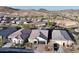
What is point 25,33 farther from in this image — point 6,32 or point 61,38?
point 61,38

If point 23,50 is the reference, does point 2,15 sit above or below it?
above

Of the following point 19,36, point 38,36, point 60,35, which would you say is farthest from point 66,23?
point 19,36

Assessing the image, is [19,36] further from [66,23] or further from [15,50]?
[66,23]

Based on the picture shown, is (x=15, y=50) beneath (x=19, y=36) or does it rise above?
beneath

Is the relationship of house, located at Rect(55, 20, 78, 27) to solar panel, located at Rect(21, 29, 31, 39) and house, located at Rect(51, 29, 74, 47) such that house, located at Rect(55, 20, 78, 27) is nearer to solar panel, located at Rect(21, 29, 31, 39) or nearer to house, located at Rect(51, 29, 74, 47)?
house, located at Rect(51, 29, 74, 47)

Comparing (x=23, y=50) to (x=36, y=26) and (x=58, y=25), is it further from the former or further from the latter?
(x=58, y=25)

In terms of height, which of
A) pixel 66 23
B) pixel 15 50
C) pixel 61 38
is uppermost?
pixel 66 23
